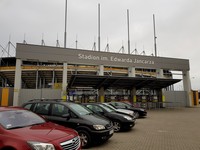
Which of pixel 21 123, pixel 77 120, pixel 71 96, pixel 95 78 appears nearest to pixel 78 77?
pixel 95 78

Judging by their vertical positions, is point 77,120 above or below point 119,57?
below

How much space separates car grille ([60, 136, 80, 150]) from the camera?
3693 mm

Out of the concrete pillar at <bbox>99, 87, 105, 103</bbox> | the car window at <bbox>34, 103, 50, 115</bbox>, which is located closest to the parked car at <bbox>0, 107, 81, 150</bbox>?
the car window at <bbox>34, 103, 50, 115</bbox>

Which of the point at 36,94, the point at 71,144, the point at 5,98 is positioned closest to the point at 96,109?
the point at 71,144

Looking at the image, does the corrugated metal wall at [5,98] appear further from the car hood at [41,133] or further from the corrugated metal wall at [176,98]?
the corrugated metal wall at [176,98]

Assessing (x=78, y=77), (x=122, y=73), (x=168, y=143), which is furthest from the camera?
(x=122, y=73)

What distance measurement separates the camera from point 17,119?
14.5ft

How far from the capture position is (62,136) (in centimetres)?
390

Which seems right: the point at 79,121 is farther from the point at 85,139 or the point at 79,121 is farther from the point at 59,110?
the point at 59,110

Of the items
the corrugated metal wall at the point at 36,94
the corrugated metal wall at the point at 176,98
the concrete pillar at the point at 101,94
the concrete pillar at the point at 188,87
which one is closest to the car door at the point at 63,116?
the corrugated metal wall at the point at 36,94

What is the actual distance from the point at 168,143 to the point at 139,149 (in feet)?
5.14

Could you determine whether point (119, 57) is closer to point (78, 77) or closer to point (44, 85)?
point (78, 77)

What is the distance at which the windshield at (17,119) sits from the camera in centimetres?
405

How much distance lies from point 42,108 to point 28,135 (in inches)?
136
